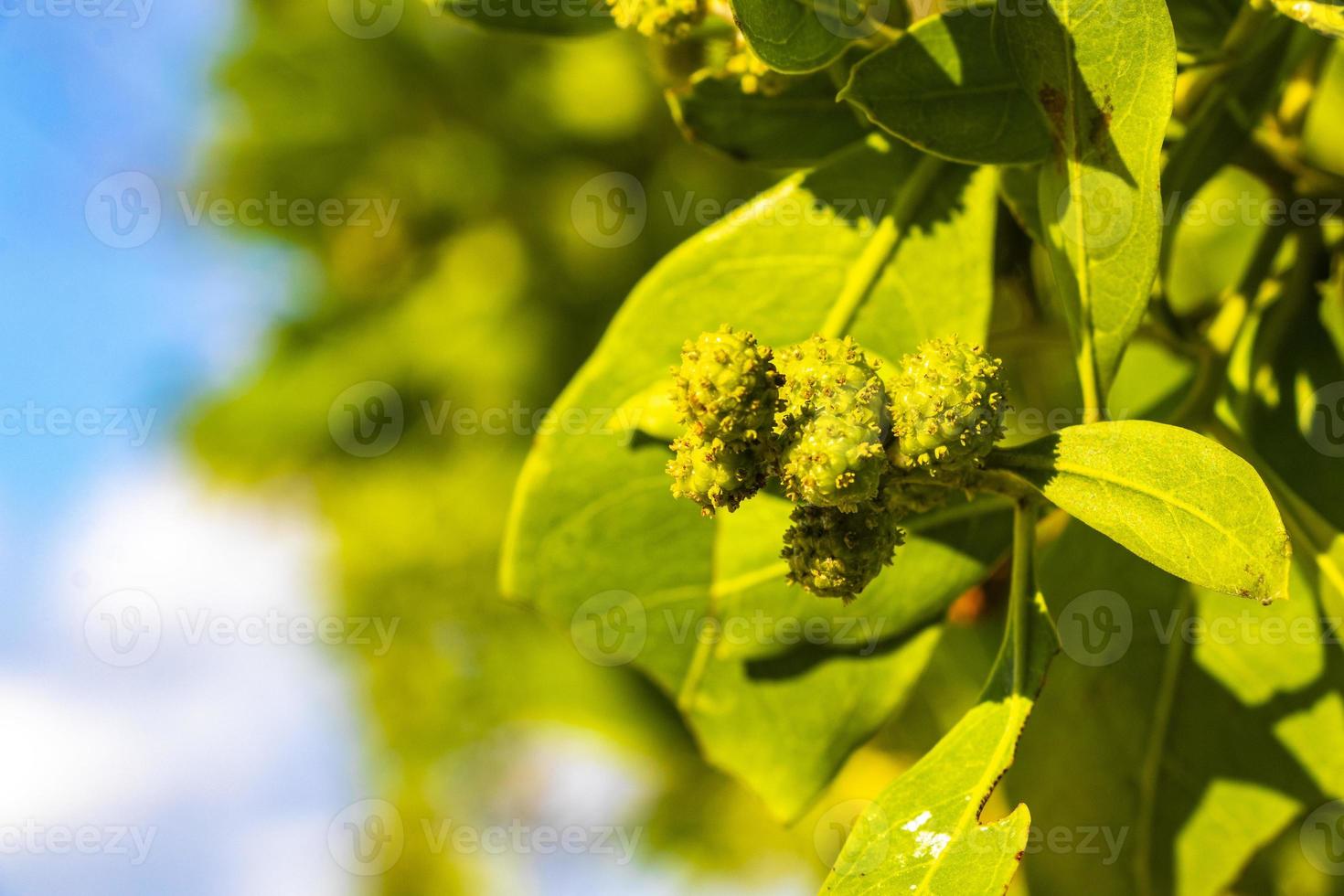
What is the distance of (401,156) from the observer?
3418 millimetres

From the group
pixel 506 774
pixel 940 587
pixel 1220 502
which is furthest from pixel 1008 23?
pixel 506 774

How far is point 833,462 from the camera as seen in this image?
966 millimetres

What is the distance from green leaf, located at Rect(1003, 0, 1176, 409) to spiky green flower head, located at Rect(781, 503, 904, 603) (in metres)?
0.28
